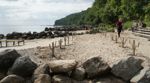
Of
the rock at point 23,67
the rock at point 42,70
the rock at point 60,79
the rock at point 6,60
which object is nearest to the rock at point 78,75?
the rock at point 60,79

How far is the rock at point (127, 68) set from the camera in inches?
734

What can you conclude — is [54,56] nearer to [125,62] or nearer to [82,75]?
[82,75]

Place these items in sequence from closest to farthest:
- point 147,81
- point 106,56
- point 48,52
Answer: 1. point 147,81
2. point 106,56
3. point 48,52

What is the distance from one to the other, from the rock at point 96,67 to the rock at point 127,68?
0.53 m

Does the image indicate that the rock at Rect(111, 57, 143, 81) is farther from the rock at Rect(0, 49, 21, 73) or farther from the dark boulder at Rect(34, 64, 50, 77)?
the rock at Rect(0, 49, 21, 73)

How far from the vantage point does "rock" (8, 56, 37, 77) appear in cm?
1980

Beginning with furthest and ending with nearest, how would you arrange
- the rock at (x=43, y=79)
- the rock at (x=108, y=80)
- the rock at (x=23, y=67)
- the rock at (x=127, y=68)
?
the rock at (x=23, y=67) → the rock at (x=108, y=80) → the rock at (x=127, y=68) → the rock at (x=43, y=79)

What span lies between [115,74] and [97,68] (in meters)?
1.00

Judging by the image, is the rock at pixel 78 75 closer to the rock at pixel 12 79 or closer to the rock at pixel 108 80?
the rock at pixel 108 80

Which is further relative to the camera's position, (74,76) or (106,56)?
(106,56)

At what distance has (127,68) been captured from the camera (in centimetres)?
1872

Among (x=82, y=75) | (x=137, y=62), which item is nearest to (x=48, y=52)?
(x=82, y=75)

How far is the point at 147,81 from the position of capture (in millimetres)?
16969

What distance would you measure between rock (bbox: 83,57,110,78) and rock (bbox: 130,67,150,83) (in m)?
1.94
